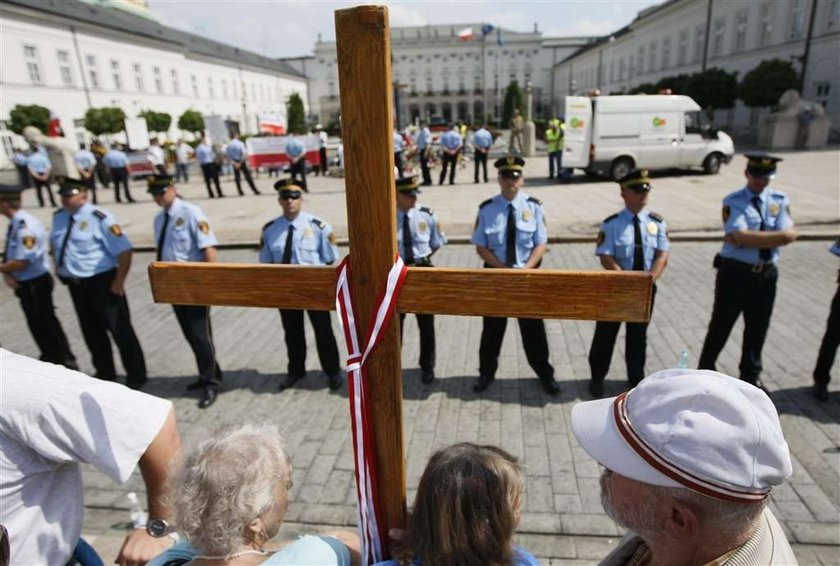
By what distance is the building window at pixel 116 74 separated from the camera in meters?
40.3

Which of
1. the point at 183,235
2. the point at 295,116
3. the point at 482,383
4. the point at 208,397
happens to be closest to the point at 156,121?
the point at 295,116

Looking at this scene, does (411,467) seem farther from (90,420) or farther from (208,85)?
(208,85)

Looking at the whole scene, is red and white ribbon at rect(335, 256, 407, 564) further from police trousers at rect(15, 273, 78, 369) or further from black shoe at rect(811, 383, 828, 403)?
police trousers at rect(15, 273, 78, 369)

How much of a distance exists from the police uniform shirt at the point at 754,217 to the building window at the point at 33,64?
4142cm

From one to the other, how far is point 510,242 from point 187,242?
2.82 metres

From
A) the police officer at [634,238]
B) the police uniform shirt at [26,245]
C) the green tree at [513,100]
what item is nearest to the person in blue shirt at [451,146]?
the police officer at [634,238]

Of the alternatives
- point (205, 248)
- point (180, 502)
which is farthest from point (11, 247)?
point (180, 502)

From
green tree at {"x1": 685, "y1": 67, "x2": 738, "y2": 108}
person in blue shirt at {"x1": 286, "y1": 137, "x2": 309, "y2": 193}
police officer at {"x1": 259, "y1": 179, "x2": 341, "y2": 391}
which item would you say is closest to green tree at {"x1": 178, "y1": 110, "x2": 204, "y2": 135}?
person in blue shirt at {"x1": 286, "y1": 137, "x2": 309, "y2": 193}

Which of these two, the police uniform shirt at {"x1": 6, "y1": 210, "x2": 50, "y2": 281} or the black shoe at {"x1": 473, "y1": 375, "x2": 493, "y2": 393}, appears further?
the police uniform shirt at {"x1": 6, "y1": 210, "x2": 50, "y2": 281}

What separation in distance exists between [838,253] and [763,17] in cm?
4193

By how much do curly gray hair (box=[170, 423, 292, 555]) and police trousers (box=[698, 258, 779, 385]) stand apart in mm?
3887

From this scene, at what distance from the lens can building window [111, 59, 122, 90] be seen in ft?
132

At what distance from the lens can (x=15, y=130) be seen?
81.7 feet

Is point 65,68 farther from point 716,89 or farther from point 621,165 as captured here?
point 716,89
